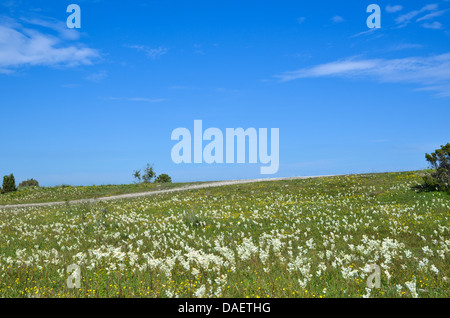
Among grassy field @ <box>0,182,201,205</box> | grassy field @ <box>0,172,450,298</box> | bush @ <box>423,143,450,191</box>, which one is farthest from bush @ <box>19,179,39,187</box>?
bush @ <box>423,143,450,191</box>

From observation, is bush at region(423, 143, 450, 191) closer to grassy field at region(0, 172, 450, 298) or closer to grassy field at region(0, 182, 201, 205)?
grassy field at region(0, 172, 450, 298)

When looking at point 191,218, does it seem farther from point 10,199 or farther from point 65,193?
point 10,199

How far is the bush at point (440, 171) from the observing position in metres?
25.0

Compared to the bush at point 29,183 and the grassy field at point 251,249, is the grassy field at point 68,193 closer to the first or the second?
the grassy field at point 251,249

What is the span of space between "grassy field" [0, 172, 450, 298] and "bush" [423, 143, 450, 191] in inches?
48.0

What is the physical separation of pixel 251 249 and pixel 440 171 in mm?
21639

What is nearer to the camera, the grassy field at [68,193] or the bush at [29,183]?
the grassy field at [68,193]

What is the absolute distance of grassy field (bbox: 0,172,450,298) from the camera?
8.02 meters

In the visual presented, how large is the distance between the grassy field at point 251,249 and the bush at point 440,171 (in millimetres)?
1219

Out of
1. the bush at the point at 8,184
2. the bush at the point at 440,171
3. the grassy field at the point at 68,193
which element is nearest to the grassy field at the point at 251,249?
the bush at the point at 440,171

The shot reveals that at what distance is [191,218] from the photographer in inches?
696

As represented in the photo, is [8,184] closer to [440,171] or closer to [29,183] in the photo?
A: [29,183]
